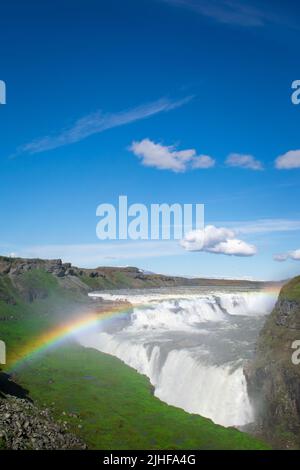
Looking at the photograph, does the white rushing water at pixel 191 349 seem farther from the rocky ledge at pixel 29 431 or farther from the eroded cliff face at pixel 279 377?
the rocky ledge at pixel 29 431

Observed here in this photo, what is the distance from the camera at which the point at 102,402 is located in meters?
52.6

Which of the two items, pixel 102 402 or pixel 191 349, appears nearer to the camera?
pixel 102 402

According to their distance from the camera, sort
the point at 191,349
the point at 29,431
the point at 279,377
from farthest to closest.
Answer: the point at 191,349
the point at 279,377
the point at 29,431

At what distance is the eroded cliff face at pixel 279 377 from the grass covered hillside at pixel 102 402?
349cm

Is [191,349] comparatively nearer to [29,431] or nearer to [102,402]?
[102,402]

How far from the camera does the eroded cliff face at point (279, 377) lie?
139ft

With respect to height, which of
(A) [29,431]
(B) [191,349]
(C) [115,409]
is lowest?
(C) [115,409]

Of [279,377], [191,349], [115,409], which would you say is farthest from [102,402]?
[279,377]

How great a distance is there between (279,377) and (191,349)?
20.7m

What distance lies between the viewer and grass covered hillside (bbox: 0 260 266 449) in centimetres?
4131

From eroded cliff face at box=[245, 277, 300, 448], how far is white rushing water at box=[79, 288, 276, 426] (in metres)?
2.36

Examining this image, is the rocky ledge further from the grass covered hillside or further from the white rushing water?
the white rushing water

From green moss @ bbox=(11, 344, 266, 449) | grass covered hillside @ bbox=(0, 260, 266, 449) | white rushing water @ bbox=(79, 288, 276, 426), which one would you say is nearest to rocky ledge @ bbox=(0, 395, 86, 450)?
grass covered hillside @ bbox=(0, 260, 266, 449)
